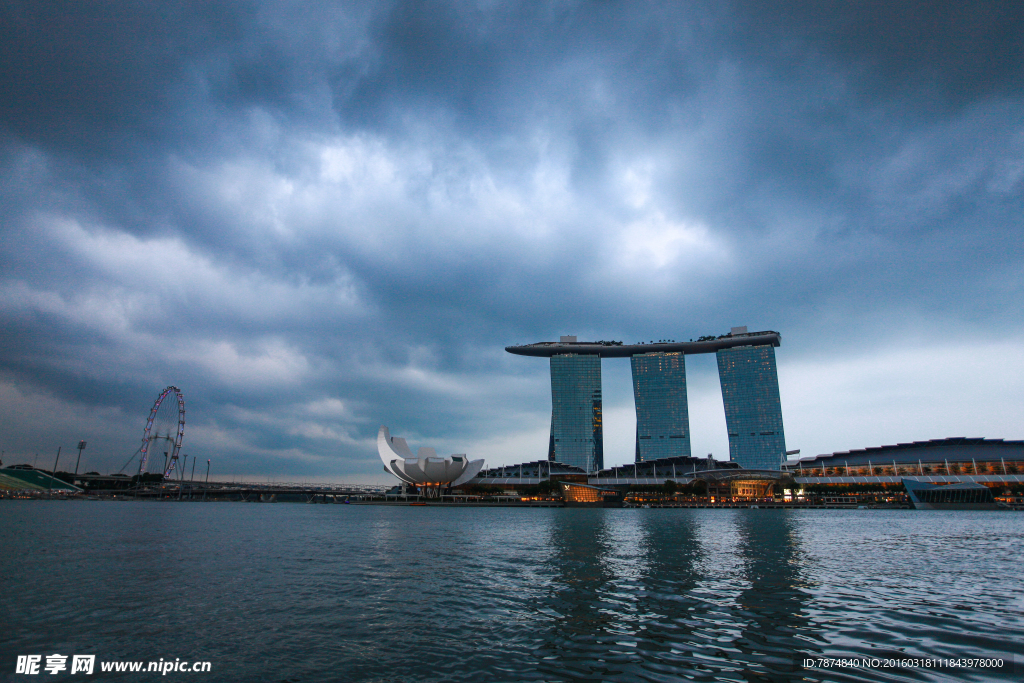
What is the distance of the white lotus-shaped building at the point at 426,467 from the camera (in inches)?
5832

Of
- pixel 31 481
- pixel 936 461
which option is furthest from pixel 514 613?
pixel 31 481

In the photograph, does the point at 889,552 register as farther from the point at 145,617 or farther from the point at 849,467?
the point at 849,467

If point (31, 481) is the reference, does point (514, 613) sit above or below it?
above

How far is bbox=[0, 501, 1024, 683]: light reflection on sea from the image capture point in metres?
9.35

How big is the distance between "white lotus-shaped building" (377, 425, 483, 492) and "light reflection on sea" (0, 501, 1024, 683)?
125047 millimetres

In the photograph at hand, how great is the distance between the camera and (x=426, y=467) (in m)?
149

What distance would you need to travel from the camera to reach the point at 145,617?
12.9 meters

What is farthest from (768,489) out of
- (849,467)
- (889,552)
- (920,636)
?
(920,636)

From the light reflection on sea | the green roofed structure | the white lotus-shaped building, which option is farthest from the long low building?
the green roofed structure

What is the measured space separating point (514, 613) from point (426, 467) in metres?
141

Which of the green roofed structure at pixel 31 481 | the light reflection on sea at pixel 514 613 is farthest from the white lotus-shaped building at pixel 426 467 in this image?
the light reflection on sea at pixel 514 613

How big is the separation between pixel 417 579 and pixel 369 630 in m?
7.58

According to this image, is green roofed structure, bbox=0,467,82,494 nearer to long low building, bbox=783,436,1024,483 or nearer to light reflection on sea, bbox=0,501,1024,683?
light reflection on sea, bbox=0,501,1024,683

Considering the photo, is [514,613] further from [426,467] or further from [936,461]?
[936,461]
